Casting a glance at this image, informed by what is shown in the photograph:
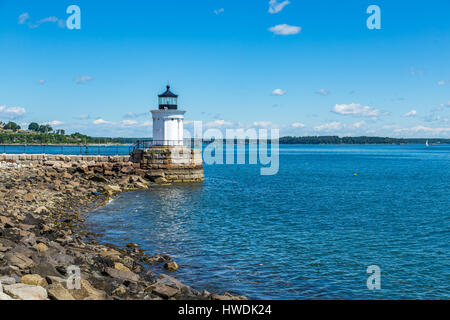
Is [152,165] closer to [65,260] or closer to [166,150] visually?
[166,150]

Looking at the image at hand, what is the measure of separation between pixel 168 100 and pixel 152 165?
5660 mm

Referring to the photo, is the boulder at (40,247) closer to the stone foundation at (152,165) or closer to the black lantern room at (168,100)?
the stone foundation at (152,165)

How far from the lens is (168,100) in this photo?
114 feet

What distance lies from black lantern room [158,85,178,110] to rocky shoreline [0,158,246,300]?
13353 mm

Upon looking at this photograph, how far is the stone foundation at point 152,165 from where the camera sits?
112 ft

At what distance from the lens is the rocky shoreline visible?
7.79 metres

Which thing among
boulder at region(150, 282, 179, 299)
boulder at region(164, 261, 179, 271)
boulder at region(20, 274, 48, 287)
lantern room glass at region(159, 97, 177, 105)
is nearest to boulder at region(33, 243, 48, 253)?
→ boulder at region(20, 274, 48, 287)

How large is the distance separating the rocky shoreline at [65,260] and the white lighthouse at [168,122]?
482 inches

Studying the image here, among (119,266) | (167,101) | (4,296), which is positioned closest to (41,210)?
(119,266)

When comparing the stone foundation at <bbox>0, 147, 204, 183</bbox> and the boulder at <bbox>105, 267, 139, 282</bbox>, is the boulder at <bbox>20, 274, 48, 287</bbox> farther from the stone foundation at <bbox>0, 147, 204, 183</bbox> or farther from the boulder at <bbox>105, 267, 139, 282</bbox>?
the stone foundation at <bbox>0, 147, 204, 183</bbox>

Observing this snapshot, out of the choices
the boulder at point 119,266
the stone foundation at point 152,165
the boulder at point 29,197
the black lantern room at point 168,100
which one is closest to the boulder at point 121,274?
the boulder at point 119,266
